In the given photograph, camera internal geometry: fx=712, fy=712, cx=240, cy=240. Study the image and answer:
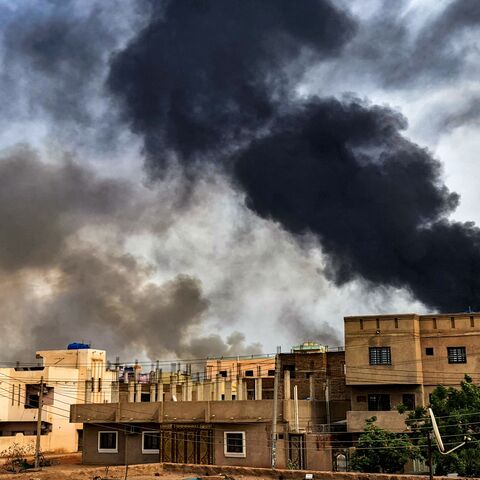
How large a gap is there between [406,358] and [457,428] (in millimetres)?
12925

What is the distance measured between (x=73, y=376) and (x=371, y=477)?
49.7 metres

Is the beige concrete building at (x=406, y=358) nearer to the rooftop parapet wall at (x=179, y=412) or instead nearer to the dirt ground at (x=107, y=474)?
the rooftop parapet wall at (x=179, y=412)

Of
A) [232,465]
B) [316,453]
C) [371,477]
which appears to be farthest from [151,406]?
[371,477]

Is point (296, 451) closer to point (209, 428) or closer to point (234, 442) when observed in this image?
point (234, 442)

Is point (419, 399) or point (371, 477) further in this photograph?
point (419, 399)

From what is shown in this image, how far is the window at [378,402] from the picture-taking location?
5656 centimetres

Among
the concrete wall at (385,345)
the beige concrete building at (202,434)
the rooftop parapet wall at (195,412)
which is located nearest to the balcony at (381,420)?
the beige concrete building at (202,434)

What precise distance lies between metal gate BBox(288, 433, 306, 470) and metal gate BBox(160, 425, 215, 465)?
5.86 m

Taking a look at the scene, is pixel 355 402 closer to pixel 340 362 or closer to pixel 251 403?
pixel 251 403

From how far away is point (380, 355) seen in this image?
5681cm

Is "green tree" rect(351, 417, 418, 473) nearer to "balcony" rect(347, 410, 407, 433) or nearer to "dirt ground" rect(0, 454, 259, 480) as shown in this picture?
"balcony" rect(347, 410, 407, 433)

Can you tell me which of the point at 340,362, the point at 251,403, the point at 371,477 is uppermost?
the point at 340,362

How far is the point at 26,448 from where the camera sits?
68812 millimetres

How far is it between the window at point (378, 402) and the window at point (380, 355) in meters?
2.62
